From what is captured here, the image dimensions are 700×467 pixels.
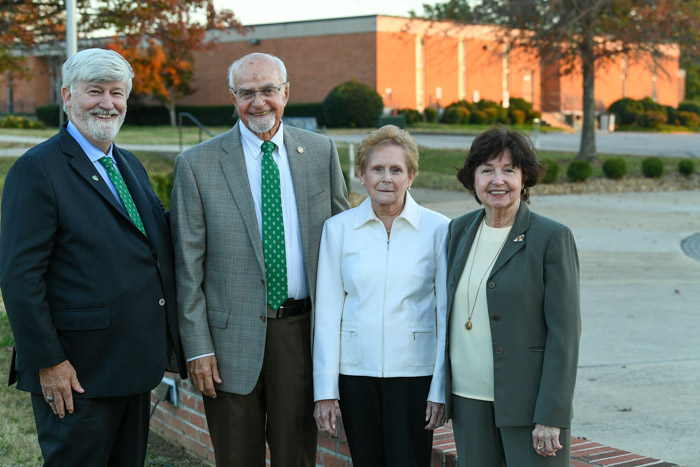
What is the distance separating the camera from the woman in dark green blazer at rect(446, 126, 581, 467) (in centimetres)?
270

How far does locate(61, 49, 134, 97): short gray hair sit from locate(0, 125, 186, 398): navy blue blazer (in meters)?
0.21

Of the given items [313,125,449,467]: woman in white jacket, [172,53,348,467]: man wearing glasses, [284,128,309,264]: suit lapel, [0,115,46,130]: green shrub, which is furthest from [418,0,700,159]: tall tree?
[0,115,46,130]: green shrub

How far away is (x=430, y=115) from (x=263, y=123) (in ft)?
125

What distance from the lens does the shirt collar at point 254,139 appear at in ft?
11.2

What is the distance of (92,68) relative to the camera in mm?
2969

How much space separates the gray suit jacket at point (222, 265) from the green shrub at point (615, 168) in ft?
54.9

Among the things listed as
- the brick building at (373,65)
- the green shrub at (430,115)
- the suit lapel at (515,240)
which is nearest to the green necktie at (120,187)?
the suit lapel at (515,240)

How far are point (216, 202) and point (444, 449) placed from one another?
1403mm

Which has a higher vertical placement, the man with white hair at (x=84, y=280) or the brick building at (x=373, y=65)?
the brick building at (x=373, y=65)

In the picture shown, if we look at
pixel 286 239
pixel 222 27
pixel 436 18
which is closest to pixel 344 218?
pixel 286 239

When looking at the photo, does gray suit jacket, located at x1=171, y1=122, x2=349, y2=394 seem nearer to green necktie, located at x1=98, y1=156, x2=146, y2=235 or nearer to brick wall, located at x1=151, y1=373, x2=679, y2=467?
green necktie, located at x1=98, y1=156, x2=146, y2=235

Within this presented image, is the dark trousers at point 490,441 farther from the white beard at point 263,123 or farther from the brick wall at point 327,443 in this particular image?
the white beard at point 263,123

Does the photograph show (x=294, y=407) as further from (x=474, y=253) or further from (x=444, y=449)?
(x=474, y=253)

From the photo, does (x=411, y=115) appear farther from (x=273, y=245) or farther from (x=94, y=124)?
(x=94, y=124)
